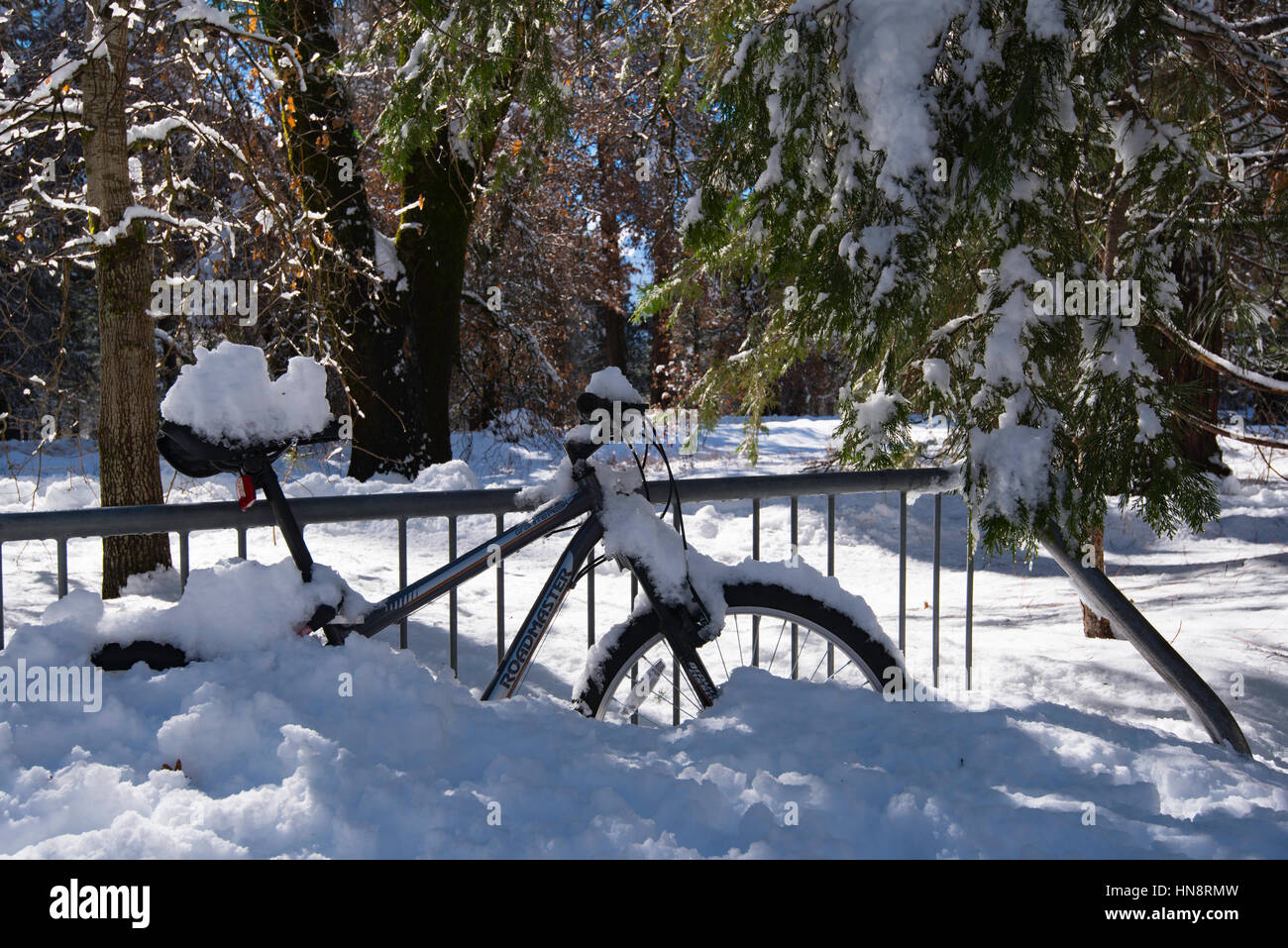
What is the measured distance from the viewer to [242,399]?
8.67ft

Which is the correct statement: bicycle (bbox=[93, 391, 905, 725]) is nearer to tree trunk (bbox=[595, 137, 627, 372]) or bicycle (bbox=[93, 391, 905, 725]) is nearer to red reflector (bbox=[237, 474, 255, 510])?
red reflector (bbox=[237, 474, 255, 510])

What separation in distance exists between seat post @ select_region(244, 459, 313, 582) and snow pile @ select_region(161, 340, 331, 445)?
5.1 inches

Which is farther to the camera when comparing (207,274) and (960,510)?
(960,510)

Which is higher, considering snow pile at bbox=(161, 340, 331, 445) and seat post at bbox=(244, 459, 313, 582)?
snow pile at bbox=(161, 340, 331, 445)

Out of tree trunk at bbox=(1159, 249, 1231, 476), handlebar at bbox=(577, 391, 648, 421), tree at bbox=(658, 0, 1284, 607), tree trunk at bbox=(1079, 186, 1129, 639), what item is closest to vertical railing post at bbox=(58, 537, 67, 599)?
handlebar at bbox=(577, 391, 648, 421)

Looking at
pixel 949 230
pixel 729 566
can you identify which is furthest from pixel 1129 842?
pixel 949 230

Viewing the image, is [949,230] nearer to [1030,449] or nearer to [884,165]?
[884,165]

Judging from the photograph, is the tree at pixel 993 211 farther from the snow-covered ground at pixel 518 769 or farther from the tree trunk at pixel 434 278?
the tree trunk at pixel 434 278

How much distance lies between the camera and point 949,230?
3.50m

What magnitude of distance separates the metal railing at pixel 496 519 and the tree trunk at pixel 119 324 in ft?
7.94

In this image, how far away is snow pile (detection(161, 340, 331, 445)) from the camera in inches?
102

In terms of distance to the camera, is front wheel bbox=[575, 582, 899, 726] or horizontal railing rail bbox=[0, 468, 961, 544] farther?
front wheel bbox=[575, 582, 899, 726]

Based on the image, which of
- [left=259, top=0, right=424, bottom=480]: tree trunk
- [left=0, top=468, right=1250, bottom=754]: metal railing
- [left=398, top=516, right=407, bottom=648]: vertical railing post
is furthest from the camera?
[left=259, top=0, right=424, bottom=480]: tree trunk
